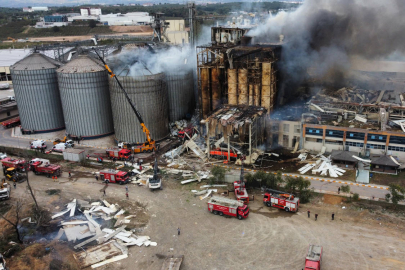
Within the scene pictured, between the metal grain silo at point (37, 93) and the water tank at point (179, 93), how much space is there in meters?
16.5

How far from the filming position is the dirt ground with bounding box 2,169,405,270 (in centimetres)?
2356

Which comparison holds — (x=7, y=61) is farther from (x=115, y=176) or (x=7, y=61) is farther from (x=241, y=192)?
(x=241, y=192)

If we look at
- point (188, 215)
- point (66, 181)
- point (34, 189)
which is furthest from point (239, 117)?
point (34, 189)

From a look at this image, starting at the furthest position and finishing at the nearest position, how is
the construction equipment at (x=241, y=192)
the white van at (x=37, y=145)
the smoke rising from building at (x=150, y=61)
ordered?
1. the white van at (x=37, y=145)
2. the smoke rising from building at (x=150, y=61)
3. the construction equipment at (x=241, y=192)

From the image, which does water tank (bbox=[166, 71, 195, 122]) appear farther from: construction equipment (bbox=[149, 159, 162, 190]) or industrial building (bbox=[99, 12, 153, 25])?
industrial building (bbox=[99, 12, 153, 25])

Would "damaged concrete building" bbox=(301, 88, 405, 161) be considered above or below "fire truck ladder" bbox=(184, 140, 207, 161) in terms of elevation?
above

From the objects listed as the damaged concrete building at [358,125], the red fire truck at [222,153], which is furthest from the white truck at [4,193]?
the damaged concrete building at [358,125]

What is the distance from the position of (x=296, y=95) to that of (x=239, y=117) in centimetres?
1565

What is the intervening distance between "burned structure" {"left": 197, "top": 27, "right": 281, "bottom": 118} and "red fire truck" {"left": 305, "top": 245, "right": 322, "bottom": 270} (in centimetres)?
2347

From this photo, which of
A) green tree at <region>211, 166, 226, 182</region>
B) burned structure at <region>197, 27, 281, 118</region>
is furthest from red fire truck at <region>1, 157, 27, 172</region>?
burned structure at <region>197, 27, 281, 118</region>

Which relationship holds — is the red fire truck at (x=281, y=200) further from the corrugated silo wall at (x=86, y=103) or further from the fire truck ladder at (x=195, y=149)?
the corrugated silo wall at (x=86, y=103)

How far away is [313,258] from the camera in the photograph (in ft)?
72.1

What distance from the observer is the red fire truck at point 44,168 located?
37.4m

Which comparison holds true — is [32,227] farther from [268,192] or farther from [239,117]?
[239,117]
